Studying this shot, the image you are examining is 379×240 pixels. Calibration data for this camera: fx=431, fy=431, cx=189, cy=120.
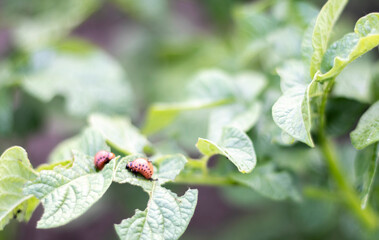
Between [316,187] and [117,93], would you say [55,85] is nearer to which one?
[117,93]

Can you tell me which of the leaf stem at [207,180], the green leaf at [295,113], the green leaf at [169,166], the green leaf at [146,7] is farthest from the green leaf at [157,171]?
the green leaf at [146,7]

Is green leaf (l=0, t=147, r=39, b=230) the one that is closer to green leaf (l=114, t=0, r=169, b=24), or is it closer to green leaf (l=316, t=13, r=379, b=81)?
green leaf (l=316, t=13, r=379, b=81)

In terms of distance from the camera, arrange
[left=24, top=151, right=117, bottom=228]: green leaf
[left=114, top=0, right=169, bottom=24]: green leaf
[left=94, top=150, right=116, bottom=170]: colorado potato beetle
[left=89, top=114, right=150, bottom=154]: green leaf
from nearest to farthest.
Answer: [left=24, top=151, right=117, bottom=228]: green leaf < [left=94, top=150, right=116, bottom=170]: colorado potato beetle < [left=89, top=114, right=150, bottom=154]: green leaf < [left=114, top=0, right=169, bottom=24]: green leaf

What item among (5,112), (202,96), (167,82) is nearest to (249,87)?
(202,96)

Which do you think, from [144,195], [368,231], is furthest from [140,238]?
[144,195]

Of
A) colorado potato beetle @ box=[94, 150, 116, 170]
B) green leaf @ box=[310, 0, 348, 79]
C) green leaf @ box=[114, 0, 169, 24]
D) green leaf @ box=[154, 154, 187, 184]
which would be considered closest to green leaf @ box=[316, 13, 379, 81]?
green leaf @ box=[310, 0, 348, 79]

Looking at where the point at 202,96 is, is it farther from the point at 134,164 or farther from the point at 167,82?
the point at 167,82
